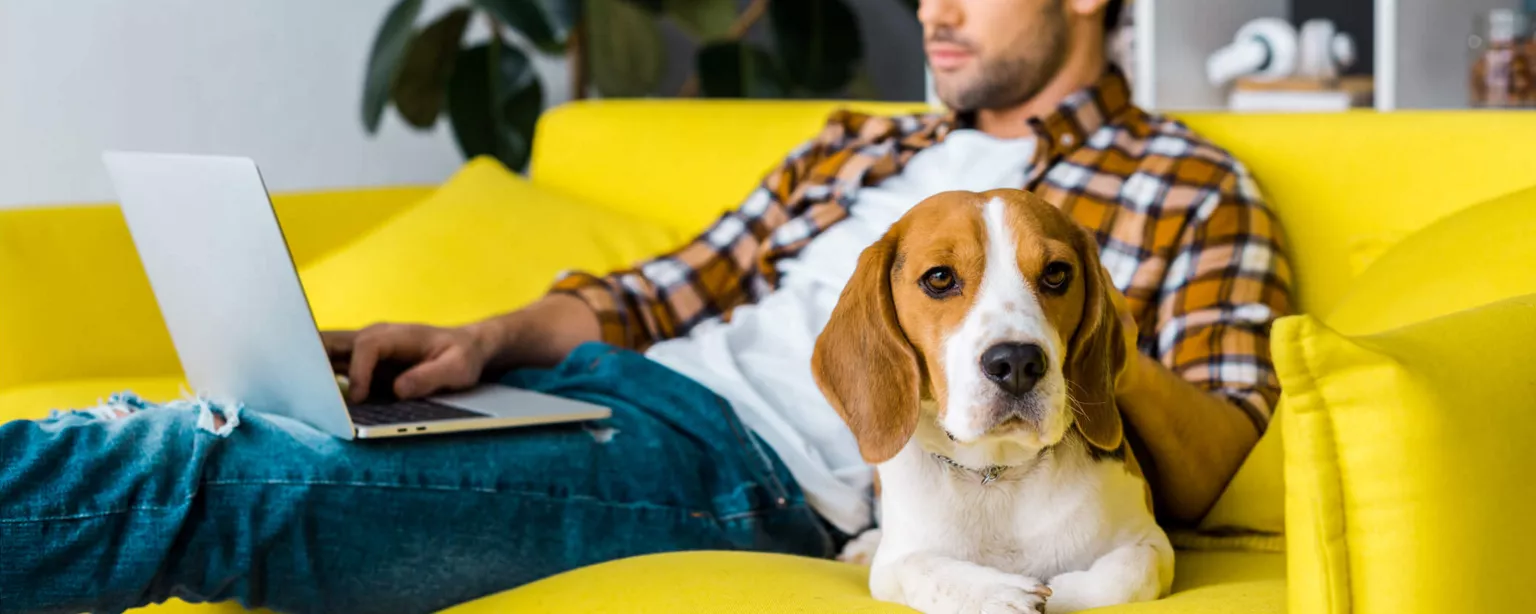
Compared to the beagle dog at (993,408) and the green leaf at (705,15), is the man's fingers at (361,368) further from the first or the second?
the green leaf at (705,15)

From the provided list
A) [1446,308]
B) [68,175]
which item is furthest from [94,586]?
[68,175]

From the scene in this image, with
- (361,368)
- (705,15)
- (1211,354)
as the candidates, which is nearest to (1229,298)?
(1211,354)

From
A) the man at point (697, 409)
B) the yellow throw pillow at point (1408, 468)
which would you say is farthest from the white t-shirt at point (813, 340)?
the yellow throw pillow at point (1408, 468)

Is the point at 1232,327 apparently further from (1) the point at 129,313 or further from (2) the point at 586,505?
(1) the point at 129,313

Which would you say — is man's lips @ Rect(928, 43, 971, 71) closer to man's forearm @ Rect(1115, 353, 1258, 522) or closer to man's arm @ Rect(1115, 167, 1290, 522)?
man's arm @ Rect(1115, 167, 1290, 522)

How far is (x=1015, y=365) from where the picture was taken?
103cm

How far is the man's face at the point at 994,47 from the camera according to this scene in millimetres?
1826

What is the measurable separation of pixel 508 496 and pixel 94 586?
369 mm

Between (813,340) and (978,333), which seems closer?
(978,333)

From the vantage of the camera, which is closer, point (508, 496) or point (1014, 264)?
point (1014, 264)

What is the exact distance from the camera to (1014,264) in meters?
1.07

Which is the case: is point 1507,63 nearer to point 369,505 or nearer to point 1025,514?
point 1025,514

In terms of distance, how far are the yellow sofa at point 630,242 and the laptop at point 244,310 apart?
0.72 ft

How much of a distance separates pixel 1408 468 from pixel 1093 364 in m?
0.27
